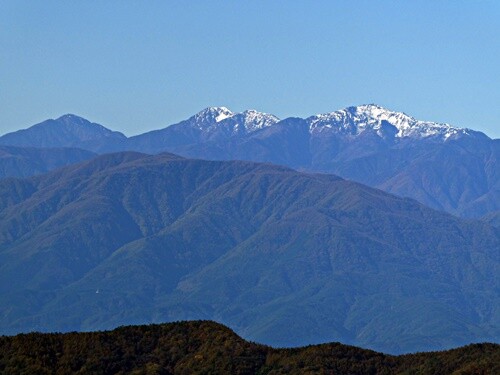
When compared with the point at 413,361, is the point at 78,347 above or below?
above

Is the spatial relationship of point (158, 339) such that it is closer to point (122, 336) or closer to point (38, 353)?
point (122, 336)

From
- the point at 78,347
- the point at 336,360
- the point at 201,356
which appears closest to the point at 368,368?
the point at 336,360

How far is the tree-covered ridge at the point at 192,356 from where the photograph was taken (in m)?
134

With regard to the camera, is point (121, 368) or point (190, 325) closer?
point (121, 368)

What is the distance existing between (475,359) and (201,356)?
24456mm

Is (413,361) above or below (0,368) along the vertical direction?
below

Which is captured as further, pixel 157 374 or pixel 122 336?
pixel 122 336

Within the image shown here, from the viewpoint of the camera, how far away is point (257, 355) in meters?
139

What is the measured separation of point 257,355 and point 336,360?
711cm

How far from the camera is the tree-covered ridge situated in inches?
5285

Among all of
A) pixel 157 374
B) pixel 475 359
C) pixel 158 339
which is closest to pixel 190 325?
pixel 158 339

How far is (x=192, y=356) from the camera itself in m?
139

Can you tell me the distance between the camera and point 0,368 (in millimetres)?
131625

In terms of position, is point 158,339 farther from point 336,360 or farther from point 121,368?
point 336,360
